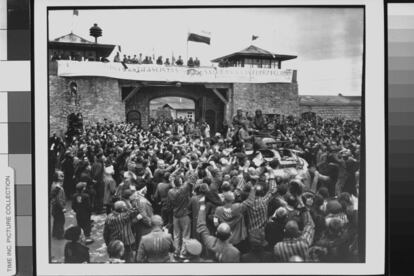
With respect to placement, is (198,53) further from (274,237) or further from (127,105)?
(274,237)

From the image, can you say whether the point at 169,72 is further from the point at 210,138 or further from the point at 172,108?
the point at 210,138

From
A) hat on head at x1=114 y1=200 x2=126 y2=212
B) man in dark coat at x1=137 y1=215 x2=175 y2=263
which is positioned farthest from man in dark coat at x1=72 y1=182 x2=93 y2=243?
man in dark coat at x1=137 y1=215 x2=175 y2=263

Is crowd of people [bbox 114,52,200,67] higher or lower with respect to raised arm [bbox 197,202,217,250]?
higher

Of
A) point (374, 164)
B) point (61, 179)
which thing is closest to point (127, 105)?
point (61, 179)

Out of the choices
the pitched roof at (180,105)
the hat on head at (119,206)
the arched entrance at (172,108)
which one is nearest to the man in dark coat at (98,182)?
the hat on head at (119,206)

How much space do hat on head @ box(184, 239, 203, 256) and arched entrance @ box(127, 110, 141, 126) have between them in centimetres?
107

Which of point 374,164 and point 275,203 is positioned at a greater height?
point 374,164

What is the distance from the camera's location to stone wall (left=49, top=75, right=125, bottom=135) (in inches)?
153

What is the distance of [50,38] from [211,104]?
145 centimetres

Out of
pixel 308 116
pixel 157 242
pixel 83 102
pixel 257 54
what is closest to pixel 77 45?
pixel 83 102

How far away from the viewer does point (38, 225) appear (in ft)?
12.7

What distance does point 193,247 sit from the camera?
12.7ft

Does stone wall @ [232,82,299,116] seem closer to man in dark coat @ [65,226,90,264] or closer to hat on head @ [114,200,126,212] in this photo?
hat on head @ [114,200,126,212]

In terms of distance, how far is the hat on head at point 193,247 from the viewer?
3859 millimetres
